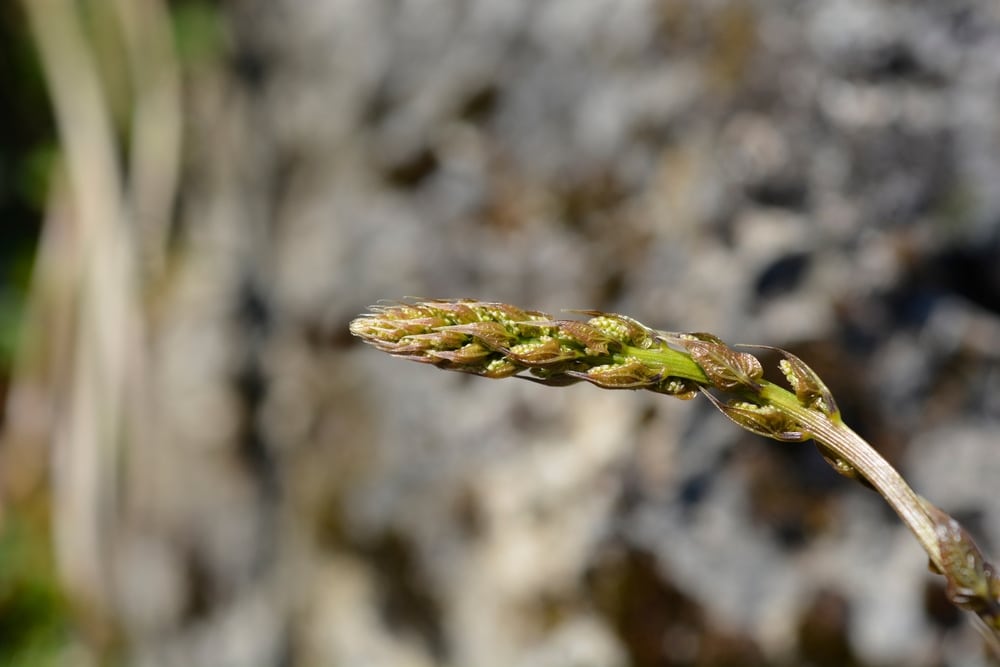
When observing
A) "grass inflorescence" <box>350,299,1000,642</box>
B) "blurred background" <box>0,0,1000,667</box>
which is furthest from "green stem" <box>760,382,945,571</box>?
"blurred background" <box>0,0,1000,667</box>

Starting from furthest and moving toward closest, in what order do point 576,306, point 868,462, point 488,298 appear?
point 488,298 → point 576,306 → point 868,462

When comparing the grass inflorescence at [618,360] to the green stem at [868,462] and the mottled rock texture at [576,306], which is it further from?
the mottled rock texture at [576,306]

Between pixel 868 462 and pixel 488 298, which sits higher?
pixel 868 462

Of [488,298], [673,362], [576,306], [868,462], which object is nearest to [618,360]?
[673,362]

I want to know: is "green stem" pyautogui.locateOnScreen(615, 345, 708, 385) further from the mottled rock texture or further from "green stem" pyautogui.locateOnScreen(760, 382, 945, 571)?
the mottled rock texture

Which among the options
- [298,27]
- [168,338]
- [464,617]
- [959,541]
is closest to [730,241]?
[464,617]

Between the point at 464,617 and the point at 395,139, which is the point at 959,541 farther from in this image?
the point at 395,139

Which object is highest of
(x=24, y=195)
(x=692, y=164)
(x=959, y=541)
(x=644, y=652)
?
(x=959, y=541)

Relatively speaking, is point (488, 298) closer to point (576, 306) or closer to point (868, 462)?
point (576, 306)
